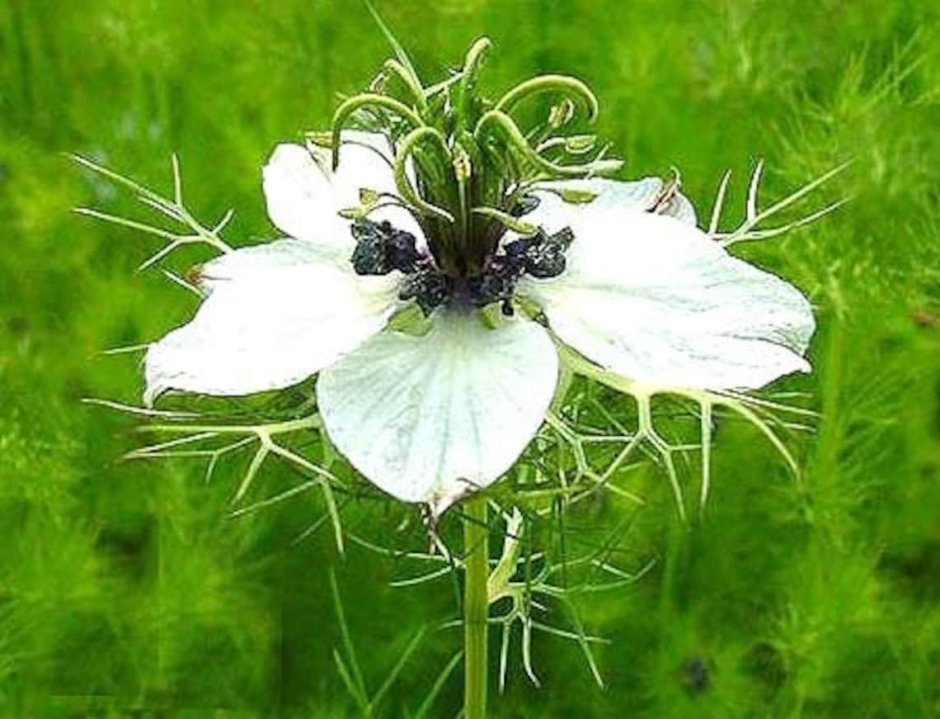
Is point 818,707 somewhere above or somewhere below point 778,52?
below

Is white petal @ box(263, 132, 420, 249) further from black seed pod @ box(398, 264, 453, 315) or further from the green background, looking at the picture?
the green background

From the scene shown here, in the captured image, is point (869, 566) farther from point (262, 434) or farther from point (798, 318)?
point (262, 434)

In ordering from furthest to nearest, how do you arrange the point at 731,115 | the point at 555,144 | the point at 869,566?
the point at 731,115
the point at 869,566
the point at 555,144

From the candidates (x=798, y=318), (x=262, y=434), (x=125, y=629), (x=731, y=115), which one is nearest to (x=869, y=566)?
(x=731, y=115)

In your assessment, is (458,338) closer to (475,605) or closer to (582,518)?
(475,605)

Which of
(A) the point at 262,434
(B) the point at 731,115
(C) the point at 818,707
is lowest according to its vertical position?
(C) the point at 818,707

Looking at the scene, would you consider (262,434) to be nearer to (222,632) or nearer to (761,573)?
(222,632)

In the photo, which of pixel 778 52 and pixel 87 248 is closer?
pixel 778 52

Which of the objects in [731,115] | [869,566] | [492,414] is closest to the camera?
[492,414]
